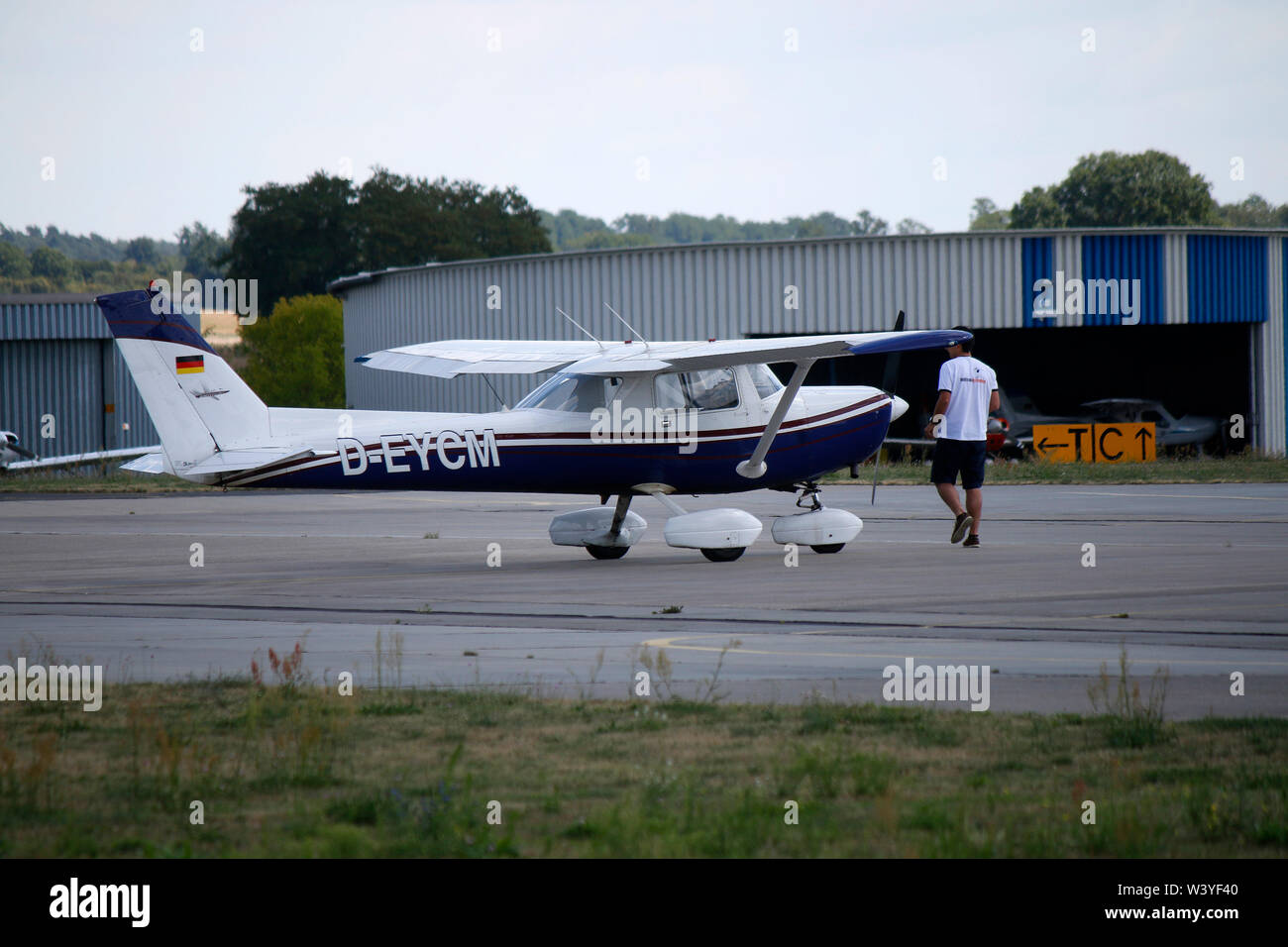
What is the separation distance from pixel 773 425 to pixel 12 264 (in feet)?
486

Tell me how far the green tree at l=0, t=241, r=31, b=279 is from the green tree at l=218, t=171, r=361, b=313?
185 feet

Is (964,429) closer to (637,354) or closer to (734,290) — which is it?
(637,354)

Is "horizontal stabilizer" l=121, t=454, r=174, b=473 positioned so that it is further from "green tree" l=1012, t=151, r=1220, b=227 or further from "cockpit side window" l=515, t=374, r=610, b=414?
"green tree" l=1012, t=151, r=1220, b=227

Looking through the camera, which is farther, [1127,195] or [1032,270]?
[1127,195]

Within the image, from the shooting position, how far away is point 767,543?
17.9 metres

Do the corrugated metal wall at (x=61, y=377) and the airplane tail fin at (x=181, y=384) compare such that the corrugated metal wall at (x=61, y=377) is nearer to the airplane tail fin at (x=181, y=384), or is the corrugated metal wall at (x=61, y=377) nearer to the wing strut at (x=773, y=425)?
the airplane tail fin at (x=181, y=384)

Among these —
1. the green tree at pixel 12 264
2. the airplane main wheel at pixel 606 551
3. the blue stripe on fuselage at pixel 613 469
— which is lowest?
the airplane main wheel at pixel 606 551

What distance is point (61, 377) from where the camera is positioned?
56594 millimetres

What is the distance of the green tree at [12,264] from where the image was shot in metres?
143

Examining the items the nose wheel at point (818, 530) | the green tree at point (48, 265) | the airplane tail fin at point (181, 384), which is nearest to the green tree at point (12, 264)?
the green tree at point (48, 265)

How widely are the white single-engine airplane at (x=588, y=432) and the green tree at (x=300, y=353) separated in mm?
70117

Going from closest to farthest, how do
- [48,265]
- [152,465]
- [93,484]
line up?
[152,465], [93,484], [48,265]

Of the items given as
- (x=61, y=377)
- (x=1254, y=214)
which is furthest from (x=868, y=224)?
(x=61, y=377)

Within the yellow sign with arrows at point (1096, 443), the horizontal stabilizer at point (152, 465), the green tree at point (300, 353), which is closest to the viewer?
the horizontal stabilizer at point (152, 465)
